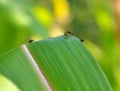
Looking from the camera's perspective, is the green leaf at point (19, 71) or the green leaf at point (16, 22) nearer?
the green leaf at point (19, 71)

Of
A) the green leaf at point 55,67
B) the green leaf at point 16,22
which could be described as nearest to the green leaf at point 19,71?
the green leaf at point 55,67

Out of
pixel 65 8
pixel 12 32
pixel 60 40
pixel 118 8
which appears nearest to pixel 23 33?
pixel 12 32

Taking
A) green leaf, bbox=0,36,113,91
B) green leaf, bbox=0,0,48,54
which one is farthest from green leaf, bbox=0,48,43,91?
green leaf, bbox=0,0,48,54

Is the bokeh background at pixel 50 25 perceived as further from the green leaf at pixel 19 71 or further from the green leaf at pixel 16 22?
the green leaf at pixel 19 71

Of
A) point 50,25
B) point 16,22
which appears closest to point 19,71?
point 16,22

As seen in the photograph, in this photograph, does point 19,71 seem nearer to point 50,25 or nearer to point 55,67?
point 55,67

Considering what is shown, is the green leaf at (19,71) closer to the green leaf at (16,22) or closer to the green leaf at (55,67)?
the green leaf at (55,67)

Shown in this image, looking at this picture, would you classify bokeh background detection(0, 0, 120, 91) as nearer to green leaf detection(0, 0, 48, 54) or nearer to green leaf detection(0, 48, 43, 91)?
green leaf detection(0, 0, 48, 54)

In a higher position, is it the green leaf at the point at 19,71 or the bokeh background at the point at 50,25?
the bokeh background at the point at 50,25
